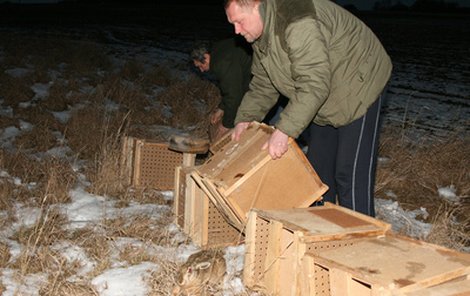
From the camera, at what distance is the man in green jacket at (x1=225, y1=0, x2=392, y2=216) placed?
3.09 m

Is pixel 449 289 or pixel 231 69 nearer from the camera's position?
pixel 449 289

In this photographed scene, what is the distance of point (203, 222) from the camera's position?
4.10 m

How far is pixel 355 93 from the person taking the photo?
3.42 meters

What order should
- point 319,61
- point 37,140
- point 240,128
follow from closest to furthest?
point 319,61 < point 240,128 < point 37,140

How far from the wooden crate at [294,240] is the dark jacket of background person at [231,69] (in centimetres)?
196

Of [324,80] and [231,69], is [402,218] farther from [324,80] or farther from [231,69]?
[324,80]

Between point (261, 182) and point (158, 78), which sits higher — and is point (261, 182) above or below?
above

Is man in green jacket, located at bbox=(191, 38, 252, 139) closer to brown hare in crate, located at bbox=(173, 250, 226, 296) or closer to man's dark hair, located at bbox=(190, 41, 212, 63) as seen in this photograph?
man's dark hair, located at bbox=(190, 41, 212, 63)

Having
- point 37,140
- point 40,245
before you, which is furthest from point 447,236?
point 37,140

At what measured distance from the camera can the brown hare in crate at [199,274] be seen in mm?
3244

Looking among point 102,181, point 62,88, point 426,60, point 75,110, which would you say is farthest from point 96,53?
point 426,60

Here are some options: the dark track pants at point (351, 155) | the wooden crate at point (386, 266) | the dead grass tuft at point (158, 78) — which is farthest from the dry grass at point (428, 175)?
the dead grass tuft at point (158, 78)

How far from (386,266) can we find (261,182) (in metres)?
1.13

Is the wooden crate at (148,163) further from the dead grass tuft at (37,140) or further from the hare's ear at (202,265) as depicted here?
the hare's ear at (202,265)
